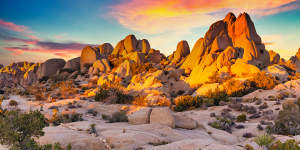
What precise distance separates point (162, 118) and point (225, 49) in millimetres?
28924

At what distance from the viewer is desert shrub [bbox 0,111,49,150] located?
Answer: 4.41 m

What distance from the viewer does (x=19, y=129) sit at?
15.4ft

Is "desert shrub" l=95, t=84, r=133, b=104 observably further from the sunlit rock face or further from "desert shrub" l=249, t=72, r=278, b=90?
"desert shrub" l=249, t=72, r=278, b=90

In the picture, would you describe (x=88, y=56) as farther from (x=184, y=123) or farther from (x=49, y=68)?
(x=184, y=123)

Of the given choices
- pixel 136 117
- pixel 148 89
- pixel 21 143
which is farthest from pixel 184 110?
pixel 21 143

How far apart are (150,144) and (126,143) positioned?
0.89 metres

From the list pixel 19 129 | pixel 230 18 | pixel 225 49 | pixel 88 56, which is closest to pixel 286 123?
pixel 19 129

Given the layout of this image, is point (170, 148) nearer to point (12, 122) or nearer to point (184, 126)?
point (12, 122)

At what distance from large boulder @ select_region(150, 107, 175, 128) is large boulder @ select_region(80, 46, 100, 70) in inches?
1494

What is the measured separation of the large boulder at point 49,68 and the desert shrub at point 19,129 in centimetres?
4275

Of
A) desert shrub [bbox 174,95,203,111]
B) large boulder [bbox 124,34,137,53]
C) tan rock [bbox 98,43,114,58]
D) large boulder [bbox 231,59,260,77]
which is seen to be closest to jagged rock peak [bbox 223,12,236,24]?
large boulder [bbox 231,59,260,77]

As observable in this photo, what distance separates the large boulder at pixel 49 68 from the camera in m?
42.7

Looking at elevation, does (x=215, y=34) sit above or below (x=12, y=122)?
above

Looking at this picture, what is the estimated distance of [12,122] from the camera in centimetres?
455
